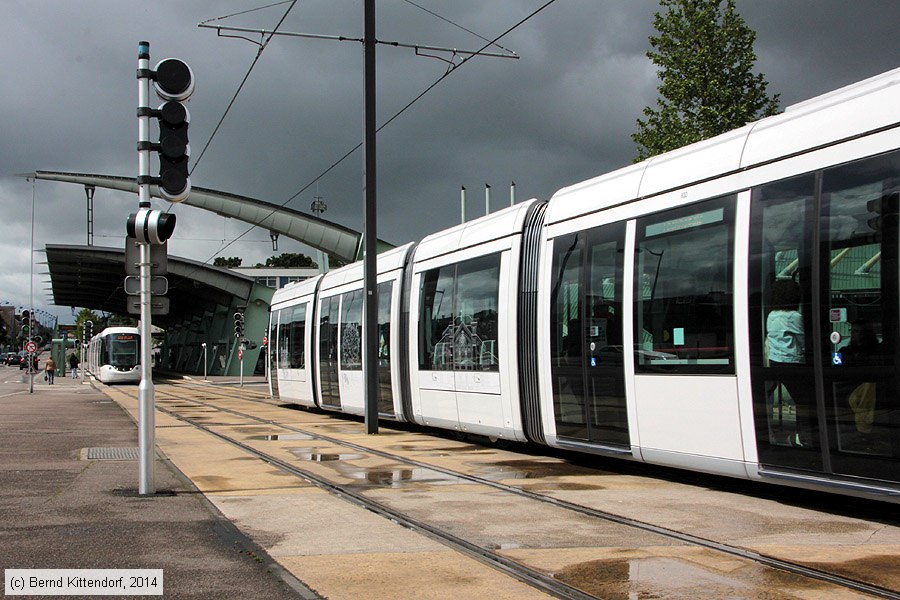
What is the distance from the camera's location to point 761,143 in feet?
28.1

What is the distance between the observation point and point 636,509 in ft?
28.2

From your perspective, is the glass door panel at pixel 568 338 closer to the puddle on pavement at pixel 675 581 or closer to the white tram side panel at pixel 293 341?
the puddle on pavement at pixel 675 581

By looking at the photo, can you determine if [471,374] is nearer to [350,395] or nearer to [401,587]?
[350,395]

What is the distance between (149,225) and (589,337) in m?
4.91

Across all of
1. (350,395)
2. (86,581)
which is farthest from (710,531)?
(350,395)

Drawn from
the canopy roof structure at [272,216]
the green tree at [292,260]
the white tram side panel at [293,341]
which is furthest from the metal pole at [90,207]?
the green tree at [292,260]

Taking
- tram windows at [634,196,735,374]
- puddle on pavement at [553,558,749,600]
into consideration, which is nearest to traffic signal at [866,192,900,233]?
tram windows at [634,196,735,374]

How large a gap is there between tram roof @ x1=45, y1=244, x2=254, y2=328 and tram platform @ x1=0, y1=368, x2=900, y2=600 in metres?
43.2

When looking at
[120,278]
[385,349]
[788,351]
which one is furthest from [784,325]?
[120,278]

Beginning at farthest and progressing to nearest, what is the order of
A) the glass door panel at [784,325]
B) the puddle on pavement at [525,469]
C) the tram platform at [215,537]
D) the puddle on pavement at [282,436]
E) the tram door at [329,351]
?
the tram door at [329,351]
the puddle on pavement at [282,436]
the puddle on pavement at [525,469]
the glass door panel at [784,325]
the tram platform at [215,537]

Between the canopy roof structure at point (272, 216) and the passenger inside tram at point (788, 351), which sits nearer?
the passenger inside tram at point (788, 351)

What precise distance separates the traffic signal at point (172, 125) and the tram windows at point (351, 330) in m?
10.0

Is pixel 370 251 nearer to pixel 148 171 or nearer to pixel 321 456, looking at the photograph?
pixel 321 456

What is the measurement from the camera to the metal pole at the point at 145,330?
9.63m
